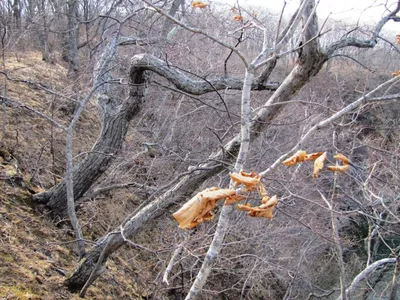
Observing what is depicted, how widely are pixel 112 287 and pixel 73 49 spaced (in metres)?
5.55

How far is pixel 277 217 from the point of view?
814cm

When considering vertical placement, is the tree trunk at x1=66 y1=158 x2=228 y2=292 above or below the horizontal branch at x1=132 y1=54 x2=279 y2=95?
Result: below

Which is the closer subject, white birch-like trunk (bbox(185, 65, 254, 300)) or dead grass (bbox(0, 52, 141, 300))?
white birch-like trunk (bbox(185, 65, 254, 300))

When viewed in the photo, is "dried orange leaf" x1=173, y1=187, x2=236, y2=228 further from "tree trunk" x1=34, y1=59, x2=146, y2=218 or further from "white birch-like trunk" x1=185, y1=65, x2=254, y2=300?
"tree trunk" x1=34, y1=59, x2=146, y2=218

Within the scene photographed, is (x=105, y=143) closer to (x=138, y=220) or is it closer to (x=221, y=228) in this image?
(x=138, y=220)

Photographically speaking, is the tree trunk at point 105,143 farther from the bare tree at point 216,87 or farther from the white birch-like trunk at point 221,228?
the white birch-like trunk at point 221,228

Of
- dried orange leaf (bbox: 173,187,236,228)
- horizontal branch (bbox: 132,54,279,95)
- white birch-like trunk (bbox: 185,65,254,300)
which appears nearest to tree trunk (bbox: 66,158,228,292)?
horizontal branch (bbox: 132,54,279,95)

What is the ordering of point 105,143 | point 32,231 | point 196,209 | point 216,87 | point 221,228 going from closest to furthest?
point 196,209 → point 221,228 → point 216,87 → point 32,231 → point 105,143

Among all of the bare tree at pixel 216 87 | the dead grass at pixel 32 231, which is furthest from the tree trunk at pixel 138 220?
the dead grass at pixel 32 231

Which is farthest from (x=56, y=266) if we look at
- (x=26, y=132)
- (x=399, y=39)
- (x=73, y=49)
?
(x=73, y=49)

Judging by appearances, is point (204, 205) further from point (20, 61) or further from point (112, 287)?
point (20, 61)

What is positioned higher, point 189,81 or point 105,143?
point 189,81

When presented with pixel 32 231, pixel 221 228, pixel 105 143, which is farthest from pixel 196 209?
pixel 32 231

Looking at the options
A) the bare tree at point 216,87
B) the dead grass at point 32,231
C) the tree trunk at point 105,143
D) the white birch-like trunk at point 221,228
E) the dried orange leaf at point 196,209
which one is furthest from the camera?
the tree trunk at point 105,143
